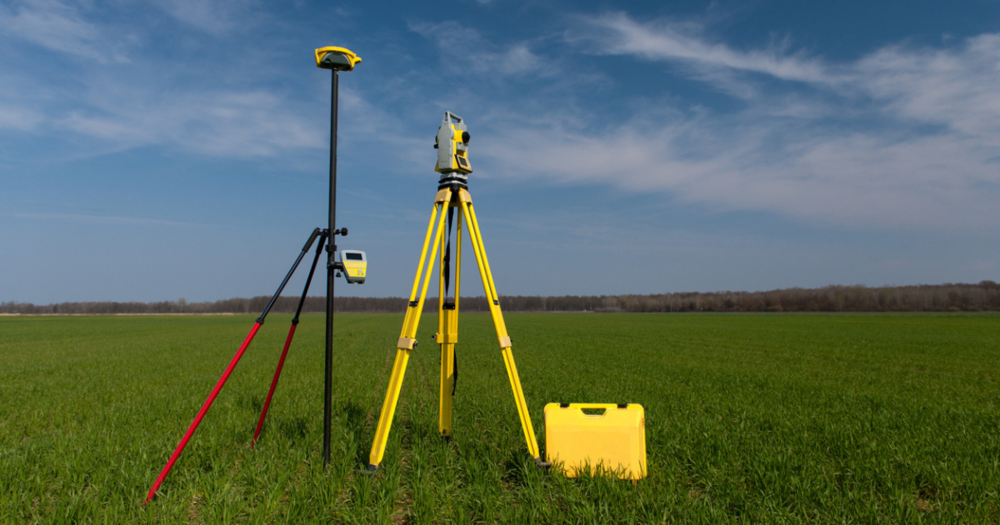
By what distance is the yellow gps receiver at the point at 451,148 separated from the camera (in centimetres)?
460

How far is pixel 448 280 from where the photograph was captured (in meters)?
4.88

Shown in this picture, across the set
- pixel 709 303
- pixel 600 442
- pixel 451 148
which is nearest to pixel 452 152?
pixel 451 148

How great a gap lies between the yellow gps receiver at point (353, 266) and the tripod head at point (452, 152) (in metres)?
1.17

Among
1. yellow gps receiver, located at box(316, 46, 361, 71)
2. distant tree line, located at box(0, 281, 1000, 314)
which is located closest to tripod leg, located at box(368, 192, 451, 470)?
yellow gps receiver, located at box(316, 46, 361, 71)

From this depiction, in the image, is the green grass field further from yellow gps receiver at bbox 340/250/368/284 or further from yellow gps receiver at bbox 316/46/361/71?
yellow gps receiver at bbox 316/46/361/71

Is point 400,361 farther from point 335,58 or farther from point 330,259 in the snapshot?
point 335,58

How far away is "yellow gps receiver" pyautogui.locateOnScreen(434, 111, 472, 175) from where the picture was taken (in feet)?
15.1

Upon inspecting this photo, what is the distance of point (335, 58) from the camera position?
4492 millimetres

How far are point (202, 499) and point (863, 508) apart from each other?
18.3 ft

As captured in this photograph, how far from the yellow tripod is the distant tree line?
241 ft

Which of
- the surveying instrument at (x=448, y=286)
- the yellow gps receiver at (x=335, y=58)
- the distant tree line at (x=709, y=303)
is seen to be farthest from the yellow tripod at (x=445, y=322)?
the distant tree line at (x=709, y=303)

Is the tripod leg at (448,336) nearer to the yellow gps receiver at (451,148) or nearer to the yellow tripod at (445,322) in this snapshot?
the yellow tripod at (445,322)

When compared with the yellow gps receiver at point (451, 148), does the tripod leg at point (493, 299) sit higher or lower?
lower

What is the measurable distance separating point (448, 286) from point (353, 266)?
110cm
